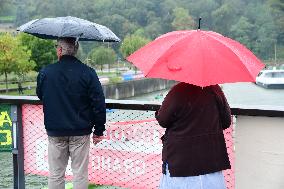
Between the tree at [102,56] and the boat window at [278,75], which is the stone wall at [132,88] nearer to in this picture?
the tree at [102,56]

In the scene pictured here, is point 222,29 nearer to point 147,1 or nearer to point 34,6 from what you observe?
point 147,1

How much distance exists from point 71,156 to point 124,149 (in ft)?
1.81

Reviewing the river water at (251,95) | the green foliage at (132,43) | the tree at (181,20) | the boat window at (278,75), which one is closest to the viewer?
the river water at (251,95)

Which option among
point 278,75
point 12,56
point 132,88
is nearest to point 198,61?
point 12,56

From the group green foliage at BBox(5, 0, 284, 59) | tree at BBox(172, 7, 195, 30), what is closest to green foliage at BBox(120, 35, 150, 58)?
green foliage at BBox(5, 0, 284, 59)

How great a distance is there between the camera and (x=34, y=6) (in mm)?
75812

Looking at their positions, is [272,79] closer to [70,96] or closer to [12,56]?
[12,56]

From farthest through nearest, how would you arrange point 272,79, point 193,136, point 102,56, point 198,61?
point 102,56, point 272,79, point 193,136, point 198,61

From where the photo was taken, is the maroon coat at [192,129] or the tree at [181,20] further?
the tree at [181,20]

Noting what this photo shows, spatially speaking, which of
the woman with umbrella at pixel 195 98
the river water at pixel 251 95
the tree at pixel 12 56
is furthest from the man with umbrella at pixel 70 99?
the river water at pixel 251 95

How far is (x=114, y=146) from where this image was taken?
136 inches

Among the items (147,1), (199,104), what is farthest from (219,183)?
(147,1)

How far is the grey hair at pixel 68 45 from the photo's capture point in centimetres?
285

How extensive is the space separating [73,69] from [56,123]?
1.17ft
